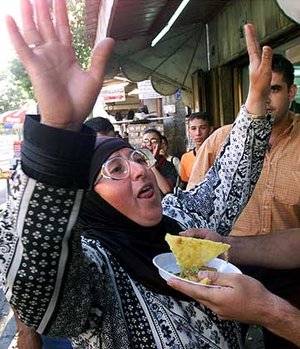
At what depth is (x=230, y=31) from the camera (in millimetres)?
6801

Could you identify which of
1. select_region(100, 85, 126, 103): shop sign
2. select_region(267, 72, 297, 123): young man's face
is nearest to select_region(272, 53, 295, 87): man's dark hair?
select_region(267, 72, 297, 123): young man's face

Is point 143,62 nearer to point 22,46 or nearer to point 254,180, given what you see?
point 254,180

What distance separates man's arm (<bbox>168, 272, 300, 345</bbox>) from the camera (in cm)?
130

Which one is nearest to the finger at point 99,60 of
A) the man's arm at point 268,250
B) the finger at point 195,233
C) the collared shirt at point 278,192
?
the finger at point 195,233

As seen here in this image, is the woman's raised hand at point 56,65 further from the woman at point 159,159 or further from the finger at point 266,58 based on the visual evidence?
the woman at point 159,159

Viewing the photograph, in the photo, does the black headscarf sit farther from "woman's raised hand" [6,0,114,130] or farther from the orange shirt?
the orange shirt

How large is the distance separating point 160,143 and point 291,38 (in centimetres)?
200

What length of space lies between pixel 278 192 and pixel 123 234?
61.4 inches

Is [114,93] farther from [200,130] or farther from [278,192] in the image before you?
[278,192]

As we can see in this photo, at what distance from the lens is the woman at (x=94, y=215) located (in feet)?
3.53

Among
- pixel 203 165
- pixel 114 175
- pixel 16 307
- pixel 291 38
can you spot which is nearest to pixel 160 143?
pixel 291 38

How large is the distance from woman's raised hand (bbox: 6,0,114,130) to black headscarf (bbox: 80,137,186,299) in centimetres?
49

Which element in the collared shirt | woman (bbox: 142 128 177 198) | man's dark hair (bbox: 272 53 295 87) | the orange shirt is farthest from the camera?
woman (bbox: 142 128 177 198)

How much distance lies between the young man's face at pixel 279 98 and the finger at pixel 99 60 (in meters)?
2.04
